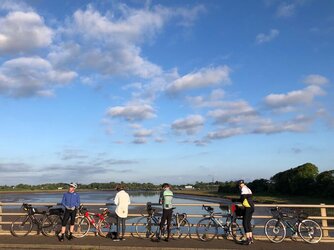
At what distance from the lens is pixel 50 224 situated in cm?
1502

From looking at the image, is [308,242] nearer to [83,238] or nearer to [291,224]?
[291,224]

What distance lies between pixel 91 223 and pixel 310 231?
7084 mm

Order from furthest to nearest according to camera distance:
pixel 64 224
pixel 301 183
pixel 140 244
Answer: pixel 301 183 → pixel 64 224 → pixel 140 244

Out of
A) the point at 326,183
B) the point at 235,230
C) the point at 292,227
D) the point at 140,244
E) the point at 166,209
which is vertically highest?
the point at 326,183

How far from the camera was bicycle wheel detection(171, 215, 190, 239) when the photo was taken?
572 inches

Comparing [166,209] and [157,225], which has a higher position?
[166,209]

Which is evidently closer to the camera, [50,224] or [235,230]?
[235,230]

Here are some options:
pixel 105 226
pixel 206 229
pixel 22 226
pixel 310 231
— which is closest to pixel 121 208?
pixel 105 226

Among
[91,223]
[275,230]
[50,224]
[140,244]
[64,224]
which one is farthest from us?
[50,224]

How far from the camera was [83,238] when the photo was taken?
1448 centimetres

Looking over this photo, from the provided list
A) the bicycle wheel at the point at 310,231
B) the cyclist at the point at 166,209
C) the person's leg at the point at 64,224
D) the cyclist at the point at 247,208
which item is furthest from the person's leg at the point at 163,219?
the bicycle wheel at the point at 310,231

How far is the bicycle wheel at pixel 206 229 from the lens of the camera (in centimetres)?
1403

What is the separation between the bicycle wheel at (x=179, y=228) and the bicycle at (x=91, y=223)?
84.5 inches

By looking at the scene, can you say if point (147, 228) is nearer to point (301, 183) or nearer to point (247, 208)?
point (247, 208)
